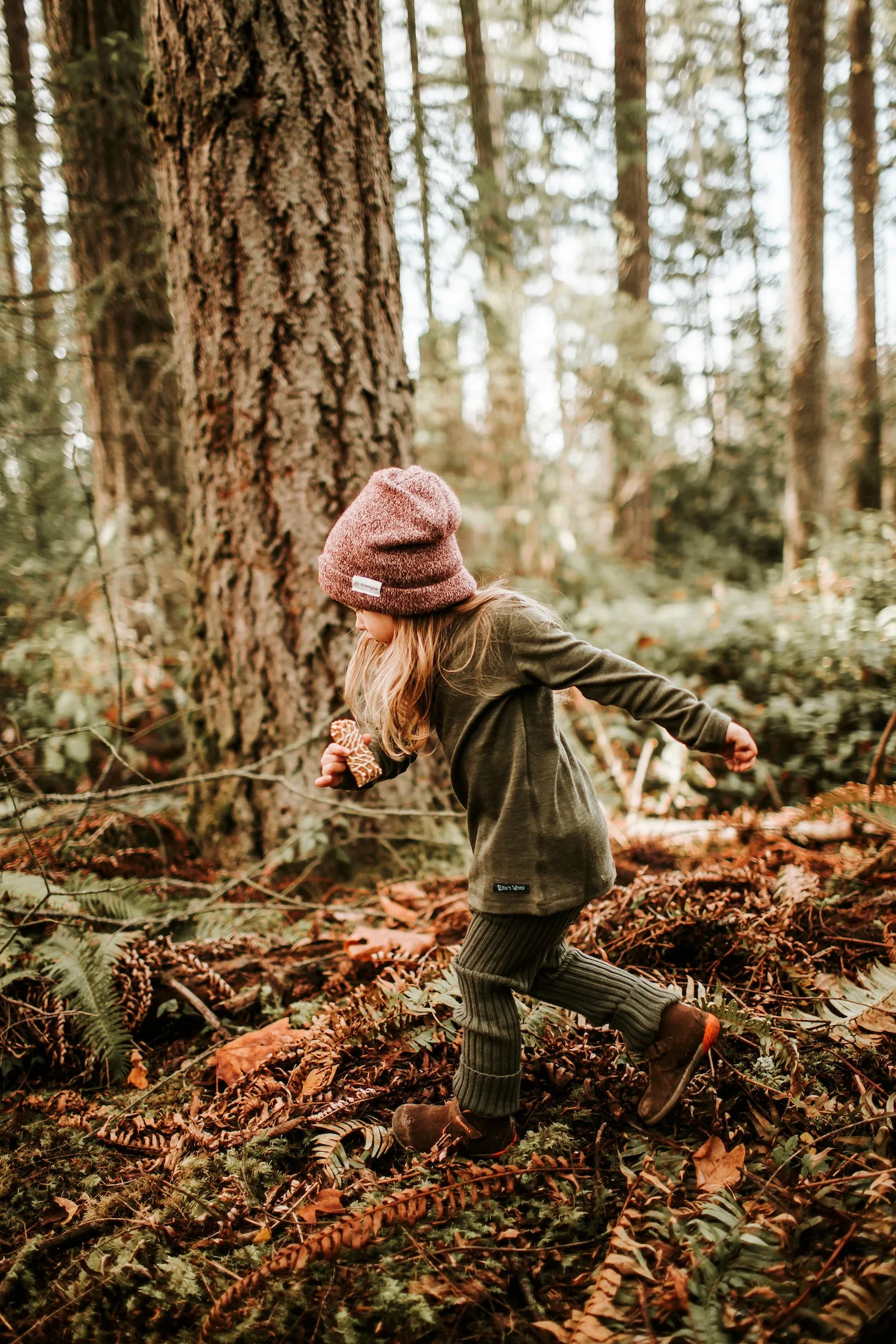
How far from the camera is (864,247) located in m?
14.9

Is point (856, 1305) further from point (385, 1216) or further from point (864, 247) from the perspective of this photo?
point (864, 247)

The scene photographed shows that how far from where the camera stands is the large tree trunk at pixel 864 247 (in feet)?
41.0

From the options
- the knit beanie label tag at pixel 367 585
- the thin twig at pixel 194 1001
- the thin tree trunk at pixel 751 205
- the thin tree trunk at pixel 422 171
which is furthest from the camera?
the thin tree trunk at pixel 751 205

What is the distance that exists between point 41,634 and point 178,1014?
11.9 ft

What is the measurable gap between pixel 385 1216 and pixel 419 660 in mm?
1272

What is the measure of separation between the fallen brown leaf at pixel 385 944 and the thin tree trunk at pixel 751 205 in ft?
55.1

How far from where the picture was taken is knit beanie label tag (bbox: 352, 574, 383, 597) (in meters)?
2.00

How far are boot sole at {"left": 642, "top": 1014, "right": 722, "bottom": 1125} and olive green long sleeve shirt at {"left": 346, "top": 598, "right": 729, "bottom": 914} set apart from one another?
16.7 inches

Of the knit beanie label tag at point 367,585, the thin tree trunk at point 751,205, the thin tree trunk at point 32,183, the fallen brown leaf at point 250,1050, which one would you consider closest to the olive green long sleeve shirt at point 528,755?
the knit beanie label tag at point 367,585

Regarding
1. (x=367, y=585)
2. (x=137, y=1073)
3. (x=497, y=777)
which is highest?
(x=367, y=585)

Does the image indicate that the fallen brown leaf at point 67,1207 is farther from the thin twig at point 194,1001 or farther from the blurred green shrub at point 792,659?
the blurred green shrub at point 792,659

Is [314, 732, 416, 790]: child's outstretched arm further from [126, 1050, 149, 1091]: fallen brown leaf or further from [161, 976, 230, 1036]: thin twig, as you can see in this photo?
[126, 1050, 149, 1091]: fallen brown leaf

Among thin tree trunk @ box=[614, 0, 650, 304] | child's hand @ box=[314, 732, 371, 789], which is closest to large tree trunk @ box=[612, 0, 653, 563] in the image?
thin tree trunk @ box=[614, 0, 650, 304]

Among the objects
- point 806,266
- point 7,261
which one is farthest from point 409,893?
point 7,261
